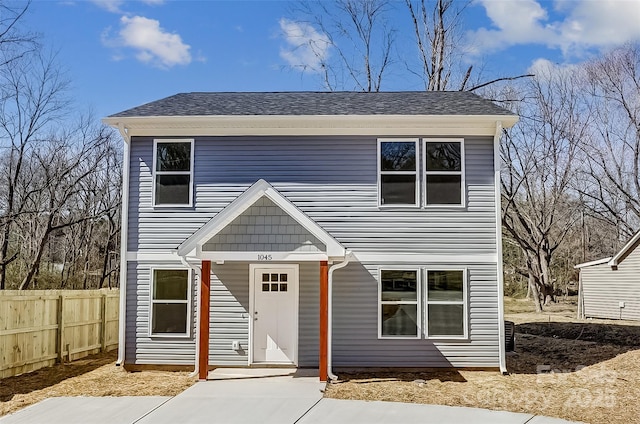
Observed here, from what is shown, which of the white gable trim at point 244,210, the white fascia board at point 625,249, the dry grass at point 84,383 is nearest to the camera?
the dry grass at point 84,383

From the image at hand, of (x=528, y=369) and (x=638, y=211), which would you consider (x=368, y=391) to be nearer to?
(x=528, y=369)

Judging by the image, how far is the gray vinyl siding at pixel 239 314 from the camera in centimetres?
1137

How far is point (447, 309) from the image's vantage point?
11383 millimetres

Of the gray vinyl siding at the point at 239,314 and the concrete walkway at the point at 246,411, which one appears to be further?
the gray vinyl siding at the point at 239,314

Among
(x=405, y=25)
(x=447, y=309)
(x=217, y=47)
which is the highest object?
(x=405, y=25)

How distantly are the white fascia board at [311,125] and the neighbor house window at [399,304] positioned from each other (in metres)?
2.91

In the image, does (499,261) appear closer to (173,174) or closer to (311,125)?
(311,125)

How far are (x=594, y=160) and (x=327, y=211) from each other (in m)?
22.0

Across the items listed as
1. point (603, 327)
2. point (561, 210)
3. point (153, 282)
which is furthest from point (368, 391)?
point (561, 210)

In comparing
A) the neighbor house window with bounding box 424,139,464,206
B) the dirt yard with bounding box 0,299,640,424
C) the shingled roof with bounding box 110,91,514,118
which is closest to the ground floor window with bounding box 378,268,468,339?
the dirt yard with bounding box 0,299,640,424

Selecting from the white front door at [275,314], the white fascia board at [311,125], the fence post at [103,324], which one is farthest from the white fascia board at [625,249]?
the fence post at [103,324]

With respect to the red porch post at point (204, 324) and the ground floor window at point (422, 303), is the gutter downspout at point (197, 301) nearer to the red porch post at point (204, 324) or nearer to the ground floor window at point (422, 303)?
the red porch post at point (204, 324)

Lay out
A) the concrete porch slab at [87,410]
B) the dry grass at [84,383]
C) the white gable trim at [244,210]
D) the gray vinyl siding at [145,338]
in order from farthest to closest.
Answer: the gray vinyl siding at [145,338] < the white gable trim at [244,210] < the dry grass at [84,383] < the concrete porch slab at [87,410]

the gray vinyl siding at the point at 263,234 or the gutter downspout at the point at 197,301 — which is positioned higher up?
the gray vinyl siding at the point at 263,234
